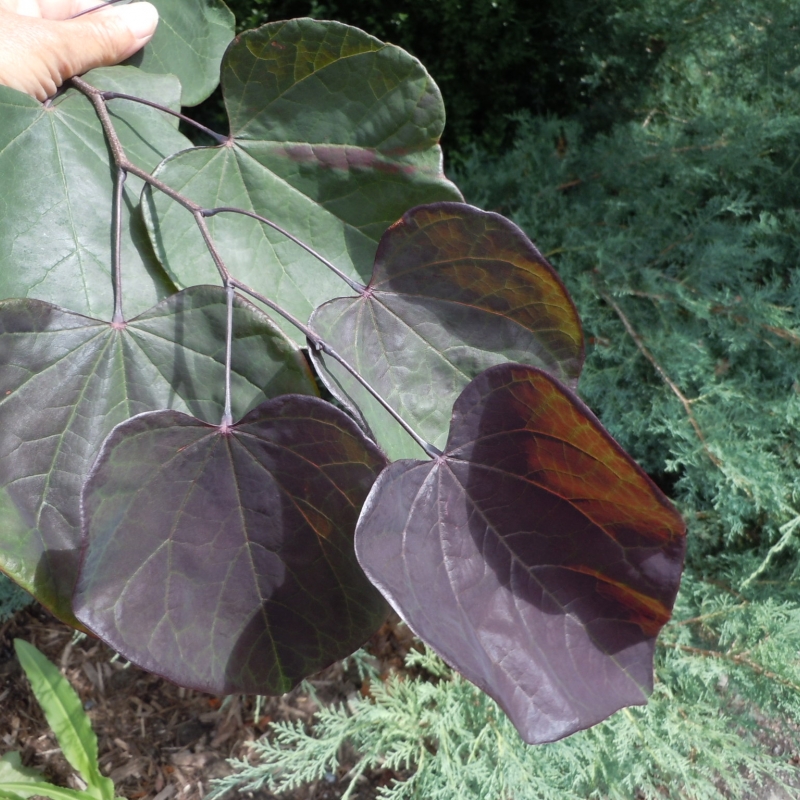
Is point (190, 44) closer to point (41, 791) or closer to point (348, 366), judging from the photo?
point (348, 366)

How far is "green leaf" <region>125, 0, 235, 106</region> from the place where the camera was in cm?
87

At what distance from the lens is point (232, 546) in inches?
21.8

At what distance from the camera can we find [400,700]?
5.70 feet

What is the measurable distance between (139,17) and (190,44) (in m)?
0.08

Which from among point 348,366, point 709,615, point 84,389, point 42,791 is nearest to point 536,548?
point 348,366

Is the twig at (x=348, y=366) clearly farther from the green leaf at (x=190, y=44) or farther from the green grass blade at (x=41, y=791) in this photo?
the green grass blade at (x=41, y=791)

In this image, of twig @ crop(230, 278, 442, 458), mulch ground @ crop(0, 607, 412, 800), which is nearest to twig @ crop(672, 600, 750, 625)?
mulch ground @ crop(0, 607, 412, 800)

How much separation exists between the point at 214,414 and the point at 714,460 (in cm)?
135

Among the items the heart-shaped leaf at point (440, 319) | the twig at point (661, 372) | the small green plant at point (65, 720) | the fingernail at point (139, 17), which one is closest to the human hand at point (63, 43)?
the fingernail at point (139, 17)

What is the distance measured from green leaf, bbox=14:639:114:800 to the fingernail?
147cm

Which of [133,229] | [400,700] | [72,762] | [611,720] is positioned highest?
[133,229]

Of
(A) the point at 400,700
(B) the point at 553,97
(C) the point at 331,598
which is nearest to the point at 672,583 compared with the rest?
(C) the point at 331,598

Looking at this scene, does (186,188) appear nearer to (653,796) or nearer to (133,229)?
(133,229)

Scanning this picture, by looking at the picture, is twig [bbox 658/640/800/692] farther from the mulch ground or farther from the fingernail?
the fingernail
